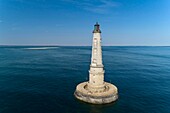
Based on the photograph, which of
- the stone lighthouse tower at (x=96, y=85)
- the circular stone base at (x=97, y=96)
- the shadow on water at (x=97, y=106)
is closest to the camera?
the shadow on water at (x=97, y=106)

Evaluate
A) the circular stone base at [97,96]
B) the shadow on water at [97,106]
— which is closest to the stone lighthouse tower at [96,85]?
the circular stone base at [97,96]

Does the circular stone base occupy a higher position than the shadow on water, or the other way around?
the circular stone base

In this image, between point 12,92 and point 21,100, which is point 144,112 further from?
point 12,92

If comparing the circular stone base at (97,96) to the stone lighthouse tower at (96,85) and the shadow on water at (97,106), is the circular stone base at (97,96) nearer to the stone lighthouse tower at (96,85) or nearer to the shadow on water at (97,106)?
the stone lighthouse tower at (96,85)

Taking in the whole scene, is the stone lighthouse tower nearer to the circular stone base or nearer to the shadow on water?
the circular stone base

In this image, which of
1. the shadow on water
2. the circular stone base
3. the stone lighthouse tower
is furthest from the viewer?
the circular stone base

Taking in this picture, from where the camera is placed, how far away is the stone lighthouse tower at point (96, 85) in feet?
134

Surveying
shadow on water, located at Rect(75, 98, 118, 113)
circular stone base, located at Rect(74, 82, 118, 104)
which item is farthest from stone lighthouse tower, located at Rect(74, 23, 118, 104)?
shadow on water, located at Rect(75, 98, 118, 113)

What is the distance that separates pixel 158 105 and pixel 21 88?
45512mm

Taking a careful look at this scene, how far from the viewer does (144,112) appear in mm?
38750

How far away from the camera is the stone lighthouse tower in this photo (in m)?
40.8

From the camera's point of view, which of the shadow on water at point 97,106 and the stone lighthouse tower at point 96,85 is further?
the stone lighthouse tower at point 96,85

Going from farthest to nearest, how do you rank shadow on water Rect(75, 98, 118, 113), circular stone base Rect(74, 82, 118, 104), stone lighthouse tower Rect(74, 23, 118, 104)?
circular stone base Rect(74, 82, 118, 104)
stone lighthouse tower Rect(74, 23, 118, 104)
shadow on water Rect(75, 98, 118, 113)

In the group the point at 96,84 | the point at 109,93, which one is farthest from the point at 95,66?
the point at 109,93
